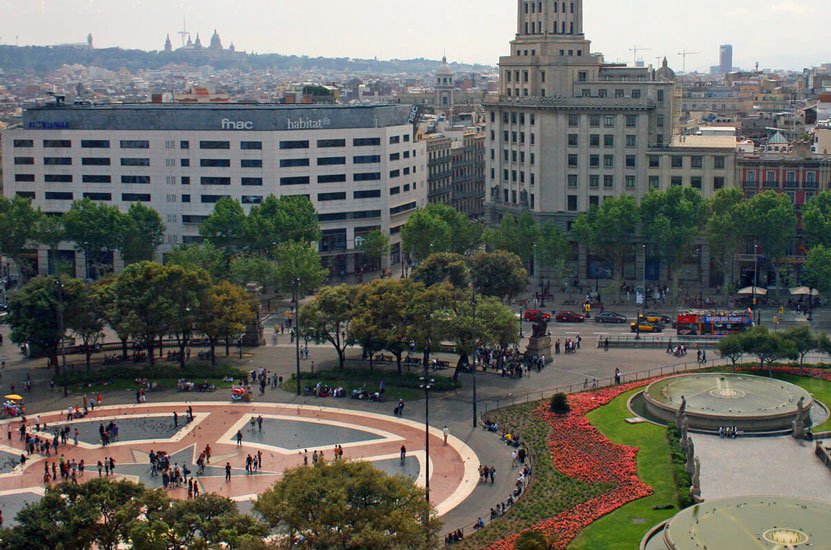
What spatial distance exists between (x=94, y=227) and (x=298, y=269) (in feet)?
90.0

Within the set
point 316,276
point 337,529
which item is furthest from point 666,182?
point 337,529

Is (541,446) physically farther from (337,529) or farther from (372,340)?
(337,529)

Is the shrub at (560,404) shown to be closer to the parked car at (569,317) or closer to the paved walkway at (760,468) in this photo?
the paved walkway at (760,468)

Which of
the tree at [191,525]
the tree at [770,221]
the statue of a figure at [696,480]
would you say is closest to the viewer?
the tree at [191,525]

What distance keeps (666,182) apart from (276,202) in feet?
149

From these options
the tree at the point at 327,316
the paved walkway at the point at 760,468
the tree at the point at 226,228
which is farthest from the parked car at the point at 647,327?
the tree at the point at 226,228

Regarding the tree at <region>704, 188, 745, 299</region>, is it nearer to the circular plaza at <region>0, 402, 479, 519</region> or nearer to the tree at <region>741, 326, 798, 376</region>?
the tree at <region>741, 326, 798, 376</region>

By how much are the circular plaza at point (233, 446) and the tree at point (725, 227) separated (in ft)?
166

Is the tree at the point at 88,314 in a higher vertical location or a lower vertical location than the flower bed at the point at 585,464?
higher

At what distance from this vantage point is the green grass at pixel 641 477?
65.8m

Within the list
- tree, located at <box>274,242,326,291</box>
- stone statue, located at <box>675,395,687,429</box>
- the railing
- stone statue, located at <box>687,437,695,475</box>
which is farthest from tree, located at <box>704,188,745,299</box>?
stone statue, located at <box>687,437,695,475</box>

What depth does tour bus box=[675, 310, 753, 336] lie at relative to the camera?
371 feet

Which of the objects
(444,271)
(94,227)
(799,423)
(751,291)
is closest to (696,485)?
(799,423)

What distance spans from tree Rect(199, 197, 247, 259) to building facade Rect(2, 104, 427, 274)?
11.4 metres
